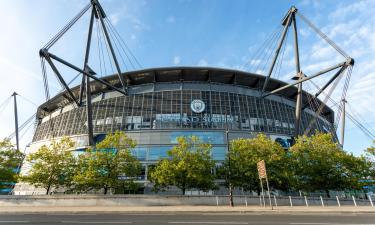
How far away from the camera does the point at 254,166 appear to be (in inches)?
1254

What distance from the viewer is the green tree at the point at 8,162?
35250mm

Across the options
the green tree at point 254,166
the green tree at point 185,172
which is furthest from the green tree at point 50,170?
the green tree at point 254,166

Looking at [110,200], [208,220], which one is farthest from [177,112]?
[208,220]

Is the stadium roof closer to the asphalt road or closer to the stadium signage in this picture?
the stadium signage

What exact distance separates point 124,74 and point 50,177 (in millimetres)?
28616

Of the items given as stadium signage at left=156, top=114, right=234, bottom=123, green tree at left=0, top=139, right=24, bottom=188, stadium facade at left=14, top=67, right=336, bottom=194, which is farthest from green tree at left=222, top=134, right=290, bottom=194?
green tree at left=0, top=139, right=24, bottom=188

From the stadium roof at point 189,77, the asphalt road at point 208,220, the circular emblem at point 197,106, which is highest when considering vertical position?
the stadium roof at point 189,77

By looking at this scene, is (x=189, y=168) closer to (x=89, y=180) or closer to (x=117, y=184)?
(x=117, y=184)

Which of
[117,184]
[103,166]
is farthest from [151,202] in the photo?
[103,166]

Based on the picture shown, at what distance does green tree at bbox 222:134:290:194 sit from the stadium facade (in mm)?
12408

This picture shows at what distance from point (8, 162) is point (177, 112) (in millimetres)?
31436

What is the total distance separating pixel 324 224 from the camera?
11.2m

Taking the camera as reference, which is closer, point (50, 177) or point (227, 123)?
point (50, 177)

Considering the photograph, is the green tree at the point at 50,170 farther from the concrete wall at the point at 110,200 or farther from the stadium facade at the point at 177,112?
the stadium facade at the point at 177,112
